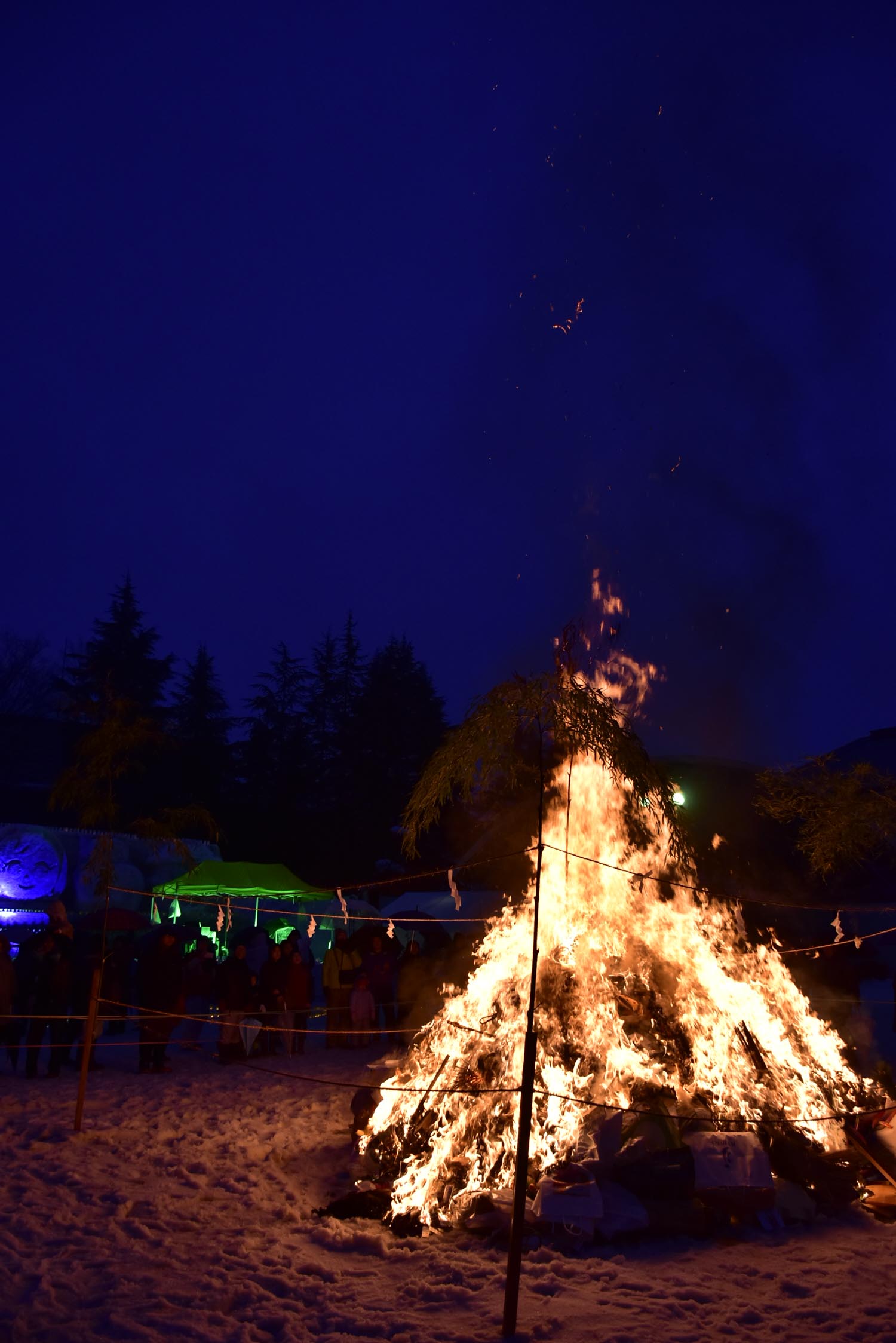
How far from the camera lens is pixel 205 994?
50.8 ft

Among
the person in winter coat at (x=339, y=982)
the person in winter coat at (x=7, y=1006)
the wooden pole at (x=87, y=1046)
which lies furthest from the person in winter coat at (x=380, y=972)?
the wooden pole at (x=87, y=1046)

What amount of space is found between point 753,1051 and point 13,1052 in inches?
366

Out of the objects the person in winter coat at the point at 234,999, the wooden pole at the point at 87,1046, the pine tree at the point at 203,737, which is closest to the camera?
the wooden pole at the point at 87,1046

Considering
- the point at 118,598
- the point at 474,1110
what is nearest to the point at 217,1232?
the point at 474,1110

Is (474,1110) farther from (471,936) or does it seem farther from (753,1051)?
(471,936)

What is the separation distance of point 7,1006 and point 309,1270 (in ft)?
25.2

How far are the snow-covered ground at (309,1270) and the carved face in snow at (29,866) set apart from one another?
20640 millimetres

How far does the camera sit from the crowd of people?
12023 millimetres

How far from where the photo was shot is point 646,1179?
22.6ft

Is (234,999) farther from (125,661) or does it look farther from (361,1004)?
(125,661)

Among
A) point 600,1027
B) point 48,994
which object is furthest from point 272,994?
point 600,1027

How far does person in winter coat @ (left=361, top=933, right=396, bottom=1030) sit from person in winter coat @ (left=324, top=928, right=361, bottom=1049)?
346 mm

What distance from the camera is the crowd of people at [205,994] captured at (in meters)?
12.0

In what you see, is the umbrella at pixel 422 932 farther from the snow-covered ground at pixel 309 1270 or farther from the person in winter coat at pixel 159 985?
the snow-covered ground at pixel 309 1270
